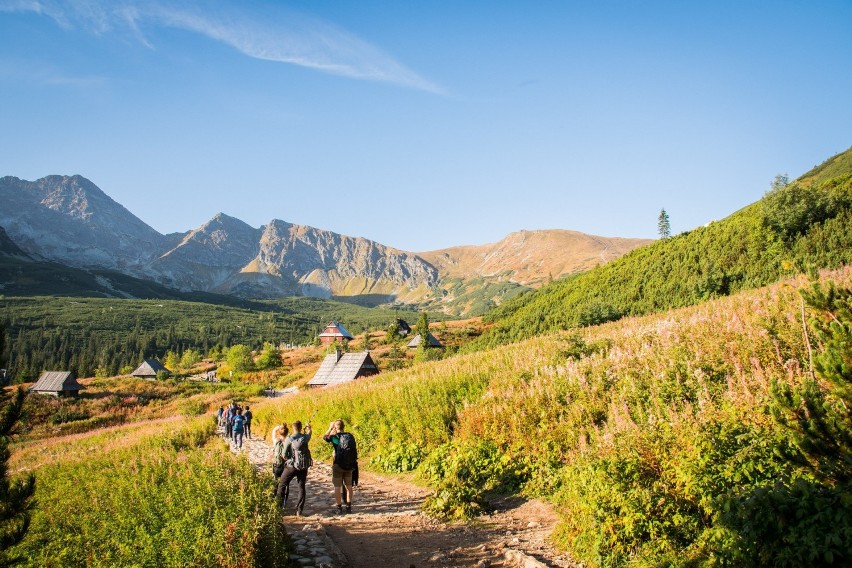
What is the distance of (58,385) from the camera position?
181ft

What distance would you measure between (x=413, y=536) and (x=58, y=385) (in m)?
63.9

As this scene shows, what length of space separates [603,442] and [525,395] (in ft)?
12.3

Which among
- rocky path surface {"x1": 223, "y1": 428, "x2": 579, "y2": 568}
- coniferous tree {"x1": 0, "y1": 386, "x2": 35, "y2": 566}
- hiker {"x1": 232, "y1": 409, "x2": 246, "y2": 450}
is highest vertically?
coniferous tree {"x1": 0, "y1": 386, "x2": 35, "y2": 566}

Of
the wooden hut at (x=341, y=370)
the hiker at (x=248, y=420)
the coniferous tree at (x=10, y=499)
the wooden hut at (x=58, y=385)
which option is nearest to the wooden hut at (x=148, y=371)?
the wooden hut at (x=58, y=385)

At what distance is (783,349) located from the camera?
806cm

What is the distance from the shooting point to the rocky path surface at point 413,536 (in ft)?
20.9

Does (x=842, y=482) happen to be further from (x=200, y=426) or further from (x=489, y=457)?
(x=200, y=426)

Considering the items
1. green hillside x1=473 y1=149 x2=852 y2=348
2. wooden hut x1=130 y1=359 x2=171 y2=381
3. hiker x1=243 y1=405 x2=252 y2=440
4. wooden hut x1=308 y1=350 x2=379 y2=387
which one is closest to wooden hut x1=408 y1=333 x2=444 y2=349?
wooden hut x1=308 y1=350 x2=379 y2=387

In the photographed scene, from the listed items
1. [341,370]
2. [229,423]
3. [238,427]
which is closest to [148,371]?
[341,370]

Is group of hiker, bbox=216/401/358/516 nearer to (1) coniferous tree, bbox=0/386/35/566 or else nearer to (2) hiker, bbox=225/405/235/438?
(1) coniferous tree, bbox=0/386/35/566

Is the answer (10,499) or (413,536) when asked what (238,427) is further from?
(10,499)

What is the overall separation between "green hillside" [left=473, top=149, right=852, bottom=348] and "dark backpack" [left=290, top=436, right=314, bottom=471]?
1601 centimetres

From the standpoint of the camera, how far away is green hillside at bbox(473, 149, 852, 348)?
26234 millimetres

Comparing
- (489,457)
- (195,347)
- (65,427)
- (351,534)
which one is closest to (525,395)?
(489,457)
